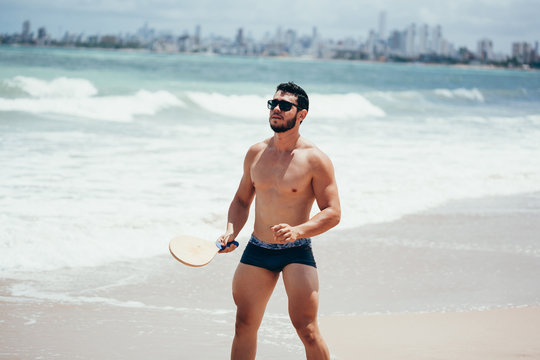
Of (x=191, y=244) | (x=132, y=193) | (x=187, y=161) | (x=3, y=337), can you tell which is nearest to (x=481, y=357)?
(x=191, y=244)

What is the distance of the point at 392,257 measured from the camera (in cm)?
708

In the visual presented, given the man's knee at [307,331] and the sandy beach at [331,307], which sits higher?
the man's knee at [307,331]

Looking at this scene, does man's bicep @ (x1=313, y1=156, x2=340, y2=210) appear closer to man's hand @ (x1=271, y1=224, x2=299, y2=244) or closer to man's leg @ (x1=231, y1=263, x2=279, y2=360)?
man's hand @ (x1=271, y1=224, x2=299, y2=244)

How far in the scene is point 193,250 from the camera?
371 centimetres

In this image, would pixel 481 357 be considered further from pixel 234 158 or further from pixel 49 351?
pixel 234 158

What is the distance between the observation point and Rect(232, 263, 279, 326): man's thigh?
12.1 ft

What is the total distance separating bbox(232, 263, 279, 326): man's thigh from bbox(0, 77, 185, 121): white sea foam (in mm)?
18093

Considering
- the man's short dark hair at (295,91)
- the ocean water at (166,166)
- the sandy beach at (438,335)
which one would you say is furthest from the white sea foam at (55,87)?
the man's short dark hair at (295,91)

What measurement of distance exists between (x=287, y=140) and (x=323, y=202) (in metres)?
0.38

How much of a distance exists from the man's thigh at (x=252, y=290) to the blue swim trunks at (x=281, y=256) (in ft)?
0.11

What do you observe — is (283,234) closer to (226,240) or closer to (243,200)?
(226,240)

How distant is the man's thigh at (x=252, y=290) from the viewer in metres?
3.70

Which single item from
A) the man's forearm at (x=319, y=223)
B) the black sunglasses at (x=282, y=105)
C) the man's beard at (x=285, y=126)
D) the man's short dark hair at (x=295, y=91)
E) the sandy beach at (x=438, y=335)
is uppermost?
the man's short dark hair at (x=295, y=91)

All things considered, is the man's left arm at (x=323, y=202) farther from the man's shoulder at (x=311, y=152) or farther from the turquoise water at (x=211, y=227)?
the turquoise water at (x=211, y=227)
